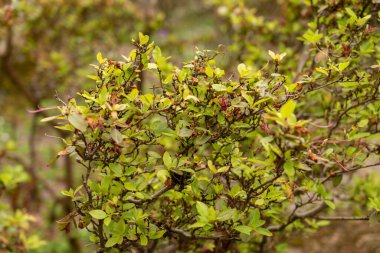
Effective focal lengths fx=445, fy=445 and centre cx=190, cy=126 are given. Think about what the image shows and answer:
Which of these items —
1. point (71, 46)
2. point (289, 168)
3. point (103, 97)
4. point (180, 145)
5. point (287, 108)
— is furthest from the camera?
point (71, 46)

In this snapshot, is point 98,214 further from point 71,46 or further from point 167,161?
point 71,46

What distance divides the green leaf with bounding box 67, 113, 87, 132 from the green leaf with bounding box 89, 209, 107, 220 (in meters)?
0.45

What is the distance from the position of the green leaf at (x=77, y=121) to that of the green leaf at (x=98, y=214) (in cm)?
45

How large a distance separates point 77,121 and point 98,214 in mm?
482

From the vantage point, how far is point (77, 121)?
1.69 m

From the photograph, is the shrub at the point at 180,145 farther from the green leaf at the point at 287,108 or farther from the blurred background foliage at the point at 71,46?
the blurred background foliage at the point at 71,46

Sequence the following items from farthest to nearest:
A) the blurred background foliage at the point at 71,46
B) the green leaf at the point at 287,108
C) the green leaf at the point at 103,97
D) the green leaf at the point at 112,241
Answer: the blurred background foliage at the point at 71,46 → the green leaf at the point at 112,241 → the green leaf at the point at 103,97 → the green leaf at the point at 287,108

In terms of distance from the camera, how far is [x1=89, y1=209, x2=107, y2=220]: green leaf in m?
1.94

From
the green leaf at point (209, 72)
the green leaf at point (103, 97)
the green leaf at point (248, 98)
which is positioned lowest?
the green leaf at point (248, 98)

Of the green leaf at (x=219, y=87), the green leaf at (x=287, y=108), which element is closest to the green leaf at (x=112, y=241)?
the green leaf at (x=219, y=87)

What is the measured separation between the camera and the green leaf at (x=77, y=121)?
5.51 ft

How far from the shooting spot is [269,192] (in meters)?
2.12

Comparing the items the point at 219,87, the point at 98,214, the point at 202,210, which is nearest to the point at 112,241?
the point at 98,214

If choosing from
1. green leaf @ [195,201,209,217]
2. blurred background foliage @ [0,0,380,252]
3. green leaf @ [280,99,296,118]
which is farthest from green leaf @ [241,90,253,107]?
blurred background foliage @ [0,0,380,252]
